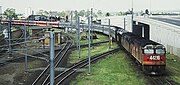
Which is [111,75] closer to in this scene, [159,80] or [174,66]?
[159,80]

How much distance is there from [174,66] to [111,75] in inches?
398

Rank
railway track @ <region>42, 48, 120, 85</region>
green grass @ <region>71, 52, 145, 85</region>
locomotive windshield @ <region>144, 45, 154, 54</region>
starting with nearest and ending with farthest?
green grass @ <region>71, 52, 145, 85</region> → railway track @ <region>42, 48, 120, 85</region> → locomotive windshield @ <region>144, 45, 154, 54</region>

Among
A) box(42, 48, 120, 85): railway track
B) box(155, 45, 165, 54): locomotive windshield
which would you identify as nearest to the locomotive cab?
box(155, 45, 165, 54): locomotive windshield

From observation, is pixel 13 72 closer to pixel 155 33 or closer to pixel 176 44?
pixel 176 44

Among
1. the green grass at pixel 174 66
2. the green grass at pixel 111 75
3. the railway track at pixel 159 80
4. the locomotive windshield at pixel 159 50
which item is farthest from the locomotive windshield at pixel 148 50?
the green grass at pixel 174 66

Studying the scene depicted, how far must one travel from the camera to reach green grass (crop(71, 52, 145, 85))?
2852cm

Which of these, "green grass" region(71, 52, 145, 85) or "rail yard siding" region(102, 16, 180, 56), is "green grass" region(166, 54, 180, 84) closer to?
"rail yard siding" region(102, 16, 180, 56)

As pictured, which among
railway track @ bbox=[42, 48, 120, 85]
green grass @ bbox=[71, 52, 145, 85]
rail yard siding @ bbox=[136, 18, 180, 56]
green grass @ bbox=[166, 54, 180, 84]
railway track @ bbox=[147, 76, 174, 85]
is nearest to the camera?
railway track @ bbox=[147, 76, 174, 85]

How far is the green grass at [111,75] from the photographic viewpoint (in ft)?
93.6

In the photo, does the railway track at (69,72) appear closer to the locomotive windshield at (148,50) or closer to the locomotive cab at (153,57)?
the locomotive cab at (153,57)

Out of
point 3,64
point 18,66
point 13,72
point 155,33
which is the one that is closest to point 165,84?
point 13,72

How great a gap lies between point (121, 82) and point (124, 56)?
17252 millimetres

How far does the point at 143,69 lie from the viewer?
103 ft

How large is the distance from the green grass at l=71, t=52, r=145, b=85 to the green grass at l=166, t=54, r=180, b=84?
367cm
